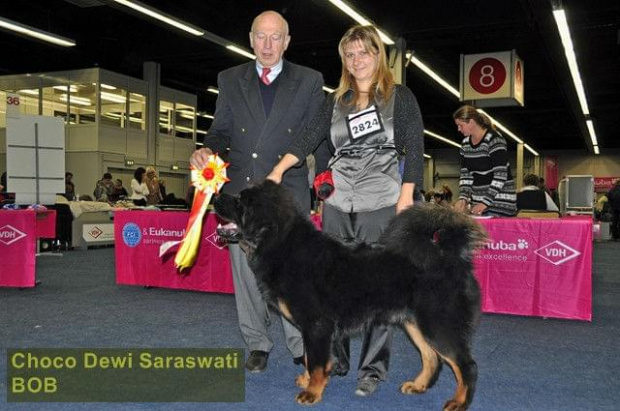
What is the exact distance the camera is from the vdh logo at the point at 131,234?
267 inches

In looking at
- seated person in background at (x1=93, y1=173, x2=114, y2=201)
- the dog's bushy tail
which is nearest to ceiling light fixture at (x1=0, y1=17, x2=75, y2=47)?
seated person in background at (x1=93, y1=173, x2=114, y2=201)

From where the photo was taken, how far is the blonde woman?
9.62 ft

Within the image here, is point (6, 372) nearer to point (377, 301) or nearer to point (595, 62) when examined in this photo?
point (377, 301)

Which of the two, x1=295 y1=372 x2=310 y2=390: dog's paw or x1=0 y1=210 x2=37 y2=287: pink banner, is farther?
x1=0 y1=210 x2=37 y2=287: pink banner

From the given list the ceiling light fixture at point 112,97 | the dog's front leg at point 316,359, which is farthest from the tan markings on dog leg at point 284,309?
the ceiling light fixture at point 112,97

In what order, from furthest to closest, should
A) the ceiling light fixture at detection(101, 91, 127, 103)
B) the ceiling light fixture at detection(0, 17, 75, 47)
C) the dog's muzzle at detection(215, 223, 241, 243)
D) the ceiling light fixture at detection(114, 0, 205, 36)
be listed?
the ceiling light fixture at detection(101, 91, 127, 103)
the ceiling light fixture at detection(0, 17, 75, 47)
the ceiling light fixture at detection(114, 0, 205, 36)
the dog's muzzle at detection(215, 223, 241, 243)

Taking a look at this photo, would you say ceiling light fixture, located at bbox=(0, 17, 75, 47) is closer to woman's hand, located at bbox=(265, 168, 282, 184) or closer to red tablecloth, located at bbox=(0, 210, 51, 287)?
red tablecloth, located at bbox=(0, 210, 51, 287)

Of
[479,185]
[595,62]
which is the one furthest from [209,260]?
[595,62]

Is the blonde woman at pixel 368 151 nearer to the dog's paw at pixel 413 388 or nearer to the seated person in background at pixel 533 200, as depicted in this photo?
the dog's paw at pixel 413 388

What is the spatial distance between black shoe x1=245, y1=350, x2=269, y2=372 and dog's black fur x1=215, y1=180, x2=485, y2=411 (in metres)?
0.56

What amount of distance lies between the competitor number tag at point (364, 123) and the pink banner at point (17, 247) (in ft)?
15.6

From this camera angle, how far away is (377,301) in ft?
8.82

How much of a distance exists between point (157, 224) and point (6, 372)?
11.6 ft

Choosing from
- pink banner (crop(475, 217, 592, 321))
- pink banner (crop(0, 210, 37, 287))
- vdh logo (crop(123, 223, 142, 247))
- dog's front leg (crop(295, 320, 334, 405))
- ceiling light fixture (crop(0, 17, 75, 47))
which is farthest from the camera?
ceiling light fixture (crop(0, 17, 75, 47))
